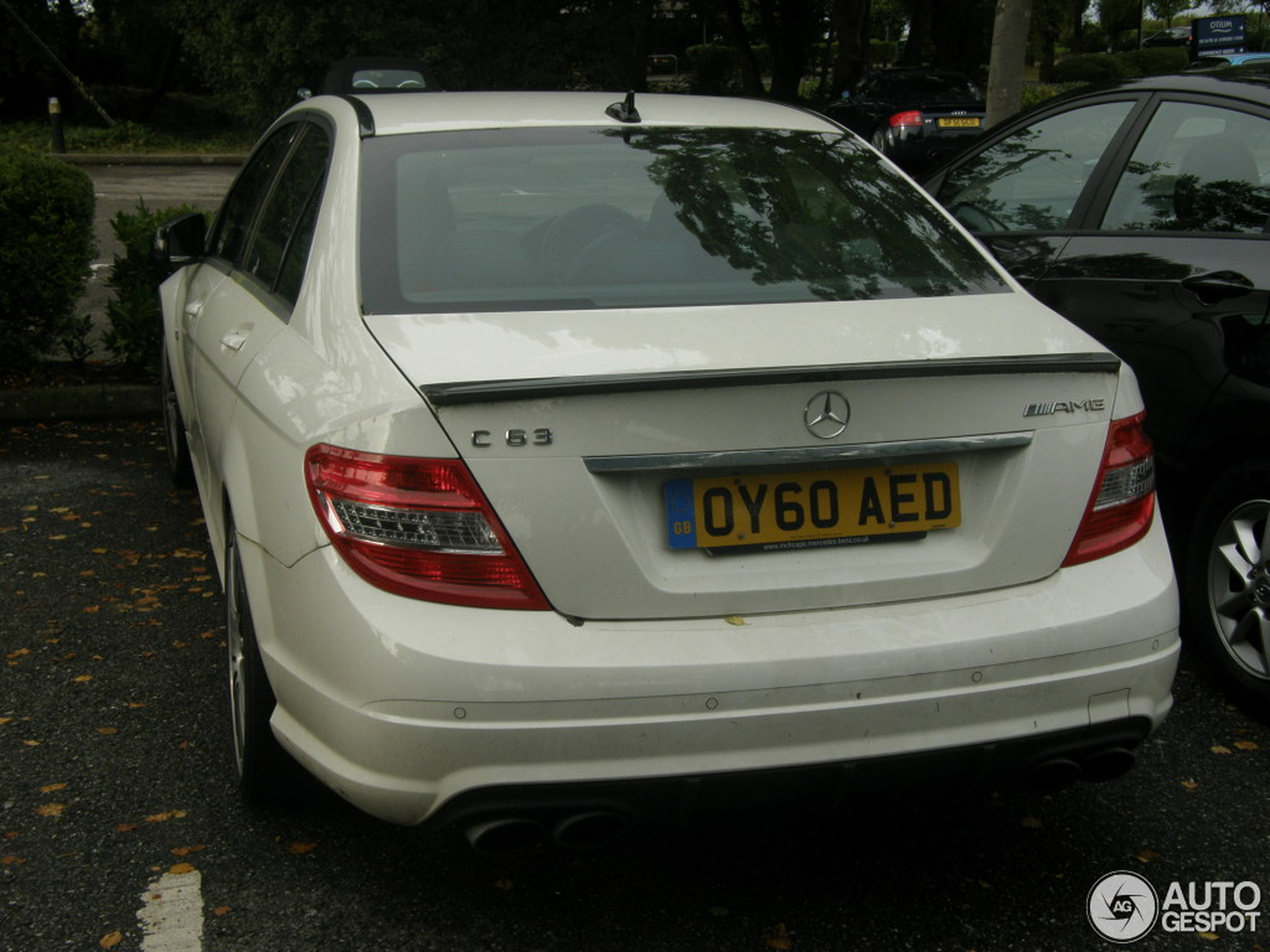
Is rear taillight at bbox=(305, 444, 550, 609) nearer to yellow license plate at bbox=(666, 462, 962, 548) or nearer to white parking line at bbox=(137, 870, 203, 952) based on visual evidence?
yellow license plate at bbox=(666, 462, 962, 548)

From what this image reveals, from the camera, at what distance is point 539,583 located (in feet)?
8.24

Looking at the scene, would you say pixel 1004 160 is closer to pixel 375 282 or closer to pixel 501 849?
pixel 375 282

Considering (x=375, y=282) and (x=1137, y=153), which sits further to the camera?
(x=1137, y=153)

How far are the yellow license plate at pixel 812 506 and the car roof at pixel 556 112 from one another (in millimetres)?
1378

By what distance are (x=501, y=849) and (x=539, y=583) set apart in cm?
49

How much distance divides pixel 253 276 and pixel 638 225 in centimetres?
119

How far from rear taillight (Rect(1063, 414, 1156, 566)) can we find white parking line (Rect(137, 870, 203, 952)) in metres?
1.86

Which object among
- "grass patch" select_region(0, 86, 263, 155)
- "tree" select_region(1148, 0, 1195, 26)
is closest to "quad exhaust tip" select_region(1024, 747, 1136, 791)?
"grass patch" select_region(0, 86, 263, 155)

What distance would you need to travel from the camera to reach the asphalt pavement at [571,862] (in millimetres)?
2875

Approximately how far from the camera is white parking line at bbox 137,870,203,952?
9.25 feet

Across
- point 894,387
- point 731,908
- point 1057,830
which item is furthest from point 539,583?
point 1057,830

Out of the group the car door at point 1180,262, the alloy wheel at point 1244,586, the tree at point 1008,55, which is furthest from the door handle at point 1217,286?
the tree at point 1008,55

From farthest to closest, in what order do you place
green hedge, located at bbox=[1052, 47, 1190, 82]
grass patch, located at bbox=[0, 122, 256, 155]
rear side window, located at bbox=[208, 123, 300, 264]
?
green hedge, located at bbox=[1052, 47, 1190, 82] → grass patch, located at bbox=[0, 122, 256, 155] → rear side window, located at bbox=[208, 123, 300, 264]

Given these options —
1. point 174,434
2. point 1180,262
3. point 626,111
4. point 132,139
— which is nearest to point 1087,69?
point 132,139
